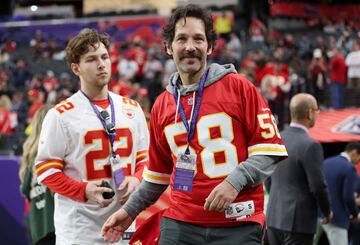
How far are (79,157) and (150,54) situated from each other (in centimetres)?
1795

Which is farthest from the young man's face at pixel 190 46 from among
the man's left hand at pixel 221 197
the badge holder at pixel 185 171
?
the man's left hand at pixel 221 197

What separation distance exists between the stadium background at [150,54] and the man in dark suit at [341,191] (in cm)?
204

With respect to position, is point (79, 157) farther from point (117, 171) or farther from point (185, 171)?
point (185, 171)

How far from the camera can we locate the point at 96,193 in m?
4.89

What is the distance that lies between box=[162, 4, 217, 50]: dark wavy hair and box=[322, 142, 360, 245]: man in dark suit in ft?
12.0

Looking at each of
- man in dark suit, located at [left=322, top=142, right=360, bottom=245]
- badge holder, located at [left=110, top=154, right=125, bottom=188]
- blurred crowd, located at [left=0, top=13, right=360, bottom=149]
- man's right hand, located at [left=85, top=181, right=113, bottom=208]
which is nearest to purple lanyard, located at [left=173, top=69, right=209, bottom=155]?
man's right hand, located at [left=85, top=181, right=113, bottom=208]

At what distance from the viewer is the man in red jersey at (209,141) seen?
393 centimetres

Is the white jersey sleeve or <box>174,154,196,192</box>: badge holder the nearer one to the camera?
<box>174,154,196,192</box>: badge holder

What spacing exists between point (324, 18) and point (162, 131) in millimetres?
24267

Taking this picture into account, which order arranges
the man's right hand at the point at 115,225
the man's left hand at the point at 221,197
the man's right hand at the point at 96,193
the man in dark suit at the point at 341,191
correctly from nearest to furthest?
the man's left hand at the point at 221,197 < the man's right hand at the point at 115,225 < the man's right hand at the point at 96,193 < the man in dark suit at the point at 341,191

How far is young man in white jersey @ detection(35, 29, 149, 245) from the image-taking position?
5086 millimetres

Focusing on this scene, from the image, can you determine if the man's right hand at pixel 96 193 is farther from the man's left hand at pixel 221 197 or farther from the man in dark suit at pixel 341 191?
the man in dark suit at pixel 341 191

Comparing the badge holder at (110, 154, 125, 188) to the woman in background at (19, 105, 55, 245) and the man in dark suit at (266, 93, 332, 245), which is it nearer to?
the woman in background at (19, 105, 55, 245)

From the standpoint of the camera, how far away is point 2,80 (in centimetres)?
2422
